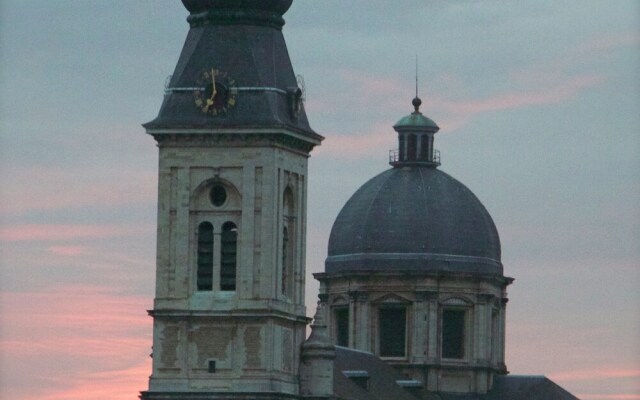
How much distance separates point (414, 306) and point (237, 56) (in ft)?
113

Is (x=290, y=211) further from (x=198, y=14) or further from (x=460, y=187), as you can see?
(x=460, y=187)

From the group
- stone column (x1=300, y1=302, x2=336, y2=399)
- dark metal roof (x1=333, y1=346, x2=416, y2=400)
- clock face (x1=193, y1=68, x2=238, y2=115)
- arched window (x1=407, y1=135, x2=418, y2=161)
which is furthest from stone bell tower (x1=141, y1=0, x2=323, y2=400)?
arched window (x1=407, y1=135, x2=418, y2=161)

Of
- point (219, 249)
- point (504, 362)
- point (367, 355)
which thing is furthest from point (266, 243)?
point (504, 362)

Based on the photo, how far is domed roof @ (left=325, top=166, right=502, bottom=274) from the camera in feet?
553

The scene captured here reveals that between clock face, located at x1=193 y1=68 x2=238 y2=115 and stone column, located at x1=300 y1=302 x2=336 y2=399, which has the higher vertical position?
clock face, located at x1=193 y1=68 x2=238 y2=115

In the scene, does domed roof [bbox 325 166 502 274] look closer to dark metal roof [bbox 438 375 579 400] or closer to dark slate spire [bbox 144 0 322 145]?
dark metal roof [bbox 438 375 579 400]

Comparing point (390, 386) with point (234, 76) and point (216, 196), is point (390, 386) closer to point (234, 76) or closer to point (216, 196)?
point (216, 196)

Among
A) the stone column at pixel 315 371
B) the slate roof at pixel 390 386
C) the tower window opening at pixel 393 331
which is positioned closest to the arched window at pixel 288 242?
the stone column at pixel 315 371

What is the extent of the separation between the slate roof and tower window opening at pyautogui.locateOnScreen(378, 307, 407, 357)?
6.30 feet

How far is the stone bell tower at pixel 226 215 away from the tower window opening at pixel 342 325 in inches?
1317

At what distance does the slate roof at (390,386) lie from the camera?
484 feet

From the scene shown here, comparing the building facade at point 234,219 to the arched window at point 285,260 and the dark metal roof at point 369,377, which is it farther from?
the dark metal roof at point 369,377

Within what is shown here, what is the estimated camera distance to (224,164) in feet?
440

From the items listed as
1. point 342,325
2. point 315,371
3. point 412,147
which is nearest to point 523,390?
point 342,325
